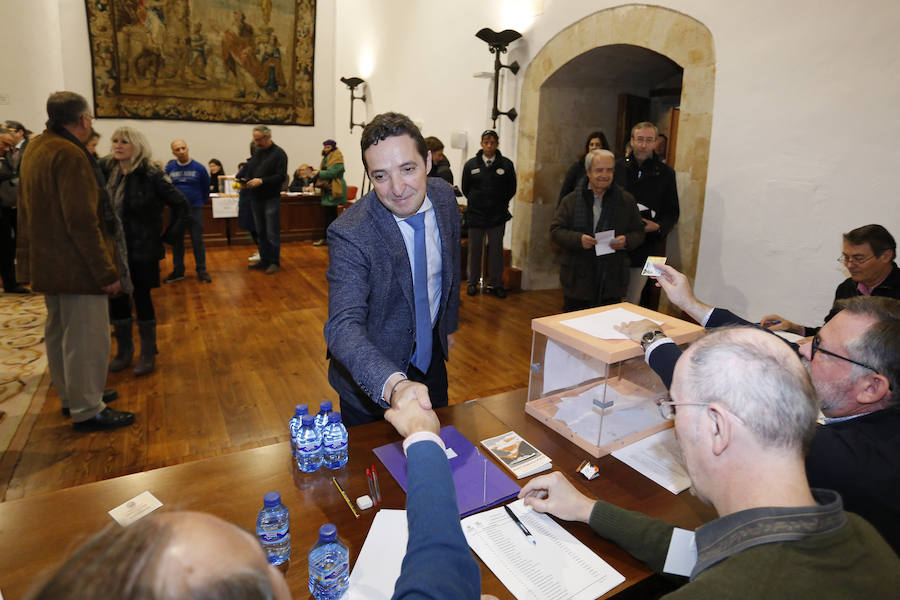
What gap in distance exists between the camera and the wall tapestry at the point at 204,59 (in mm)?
9305

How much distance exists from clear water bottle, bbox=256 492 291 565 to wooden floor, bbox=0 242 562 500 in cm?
195

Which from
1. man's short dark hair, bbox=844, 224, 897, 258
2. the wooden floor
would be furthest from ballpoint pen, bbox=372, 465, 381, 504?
man's short dark hair, bbox=844, 224, 897, 258

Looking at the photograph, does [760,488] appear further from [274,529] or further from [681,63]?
[681,63]

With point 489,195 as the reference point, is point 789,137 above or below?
above

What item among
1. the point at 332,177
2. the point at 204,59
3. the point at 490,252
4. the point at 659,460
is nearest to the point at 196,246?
the point at 332,177

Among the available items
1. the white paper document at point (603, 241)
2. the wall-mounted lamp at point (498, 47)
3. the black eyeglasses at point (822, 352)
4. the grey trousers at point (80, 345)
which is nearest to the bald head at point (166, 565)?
the black eyeglasses at point (822, 352)

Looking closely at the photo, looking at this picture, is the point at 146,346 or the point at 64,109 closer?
the point at 64,109

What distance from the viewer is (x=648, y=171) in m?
4.54

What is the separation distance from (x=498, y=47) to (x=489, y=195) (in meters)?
1.78

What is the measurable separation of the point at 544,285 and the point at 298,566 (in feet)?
19.2

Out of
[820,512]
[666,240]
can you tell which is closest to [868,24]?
[666,240]

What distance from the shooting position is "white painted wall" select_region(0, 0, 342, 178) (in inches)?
331

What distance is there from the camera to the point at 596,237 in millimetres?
4043

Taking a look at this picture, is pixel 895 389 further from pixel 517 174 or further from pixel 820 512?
pixel 517 174
